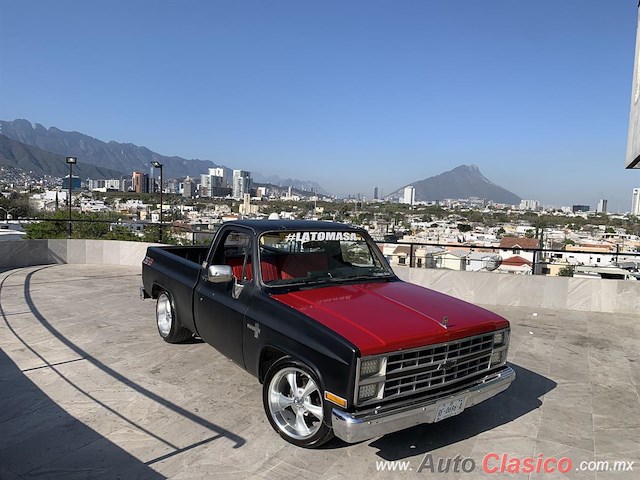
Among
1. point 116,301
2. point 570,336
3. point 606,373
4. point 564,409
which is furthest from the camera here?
point 116,301

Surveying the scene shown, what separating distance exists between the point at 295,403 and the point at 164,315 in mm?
3332

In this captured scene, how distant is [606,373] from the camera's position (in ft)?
18.7

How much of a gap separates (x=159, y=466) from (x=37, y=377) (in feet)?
8.02

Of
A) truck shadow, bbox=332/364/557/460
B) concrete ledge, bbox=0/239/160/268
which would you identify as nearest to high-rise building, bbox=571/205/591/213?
concrete ledge, bbox=0/239/160/268

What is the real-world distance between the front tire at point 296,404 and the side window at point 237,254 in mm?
1022

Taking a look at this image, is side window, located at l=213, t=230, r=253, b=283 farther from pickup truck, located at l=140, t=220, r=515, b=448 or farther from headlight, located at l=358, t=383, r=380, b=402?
headlight, located at l=358, t=383, r=380, b=402

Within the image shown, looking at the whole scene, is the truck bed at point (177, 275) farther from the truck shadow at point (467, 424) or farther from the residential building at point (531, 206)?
the residential building at point (531, 206)

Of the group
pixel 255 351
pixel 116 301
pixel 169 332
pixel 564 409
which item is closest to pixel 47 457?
pixel 255 351

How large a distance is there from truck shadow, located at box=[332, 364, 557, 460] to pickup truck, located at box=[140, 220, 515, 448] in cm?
45

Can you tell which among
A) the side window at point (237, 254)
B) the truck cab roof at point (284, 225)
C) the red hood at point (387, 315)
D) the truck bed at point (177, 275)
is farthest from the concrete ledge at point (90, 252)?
the red hood at point (387, 315)

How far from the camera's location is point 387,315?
11.8 ft

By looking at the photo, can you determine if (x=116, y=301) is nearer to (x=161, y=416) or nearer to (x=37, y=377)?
(x=37, y=377)

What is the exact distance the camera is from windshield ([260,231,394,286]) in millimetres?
4398

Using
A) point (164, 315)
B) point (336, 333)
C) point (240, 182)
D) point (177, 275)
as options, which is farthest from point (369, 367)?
point (240, 182)
